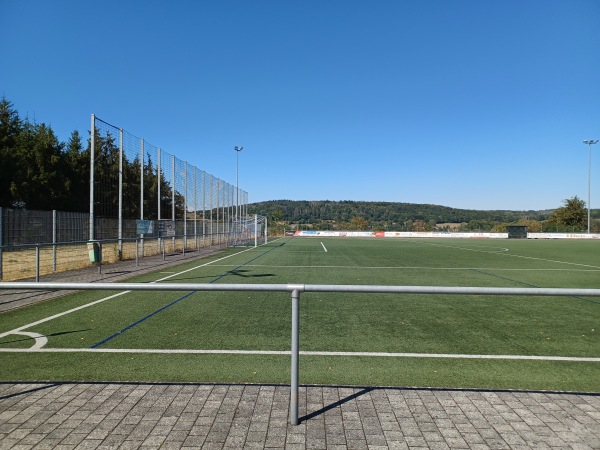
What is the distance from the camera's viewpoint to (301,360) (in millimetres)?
4910

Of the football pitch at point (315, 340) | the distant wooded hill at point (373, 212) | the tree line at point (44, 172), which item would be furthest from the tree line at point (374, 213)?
the football pitch at point (315, 340)

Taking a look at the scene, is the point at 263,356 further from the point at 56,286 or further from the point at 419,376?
the point at 56,286

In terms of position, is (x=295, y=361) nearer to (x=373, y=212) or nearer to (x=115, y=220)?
(x=115, y=220)

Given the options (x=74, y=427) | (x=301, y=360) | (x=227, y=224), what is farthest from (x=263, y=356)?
(x=227, y=224)

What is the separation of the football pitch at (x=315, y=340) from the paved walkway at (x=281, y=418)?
0.36 m

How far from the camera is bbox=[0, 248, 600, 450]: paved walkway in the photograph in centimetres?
300

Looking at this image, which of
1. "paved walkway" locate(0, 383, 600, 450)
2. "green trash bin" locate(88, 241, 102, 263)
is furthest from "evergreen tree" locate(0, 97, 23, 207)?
"paved walkway" locate(0, 383, 600, 450)

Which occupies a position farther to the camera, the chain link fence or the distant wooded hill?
the distant wooded hill

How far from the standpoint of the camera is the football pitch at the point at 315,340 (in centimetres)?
441

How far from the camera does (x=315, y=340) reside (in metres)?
5.81

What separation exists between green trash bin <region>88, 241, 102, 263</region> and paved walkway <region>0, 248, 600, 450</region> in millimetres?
10421

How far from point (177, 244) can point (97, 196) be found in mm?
8504

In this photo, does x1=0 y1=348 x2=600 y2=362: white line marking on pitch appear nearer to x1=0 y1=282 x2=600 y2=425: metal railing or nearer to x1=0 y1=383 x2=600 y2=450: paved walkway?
x1=0 y1=383 x2=600 y2=450: paved walkway

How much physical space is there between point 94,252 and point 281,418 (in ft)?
40.7
